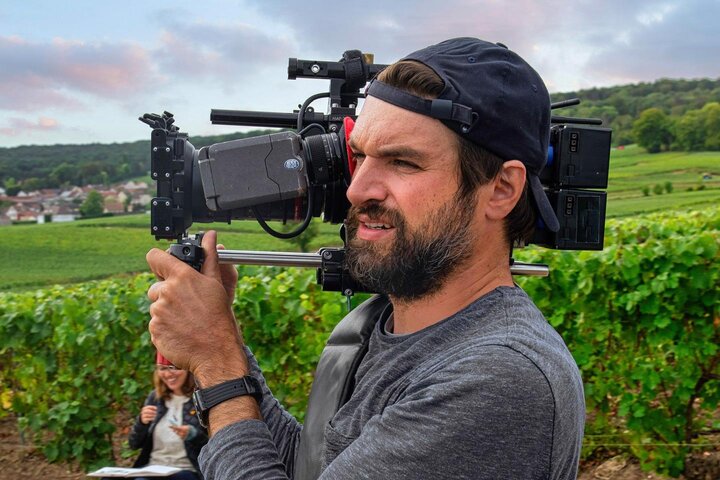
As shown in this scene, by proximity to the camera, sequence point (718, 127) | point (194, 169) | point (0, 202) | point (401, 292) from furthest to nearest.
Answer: point (718, 127), point (0, 202), point (194, 169), point (401, 292)

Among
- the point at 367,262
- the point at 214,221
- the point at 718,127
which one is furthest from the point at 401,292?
the point at 718,127

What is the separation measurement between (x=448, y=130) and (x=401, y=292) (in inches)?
14.3

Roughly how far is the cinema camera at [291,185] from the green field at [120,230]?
1733 centimetres

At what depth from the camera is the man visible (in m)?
1.30

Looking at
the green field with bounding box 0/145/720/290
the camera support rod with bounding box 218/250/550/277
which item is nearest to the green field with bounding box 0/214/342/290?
the green field with bounding box 0/145/720/290

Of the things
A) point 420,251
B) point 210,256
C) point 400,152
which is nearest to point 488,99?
point 400,152

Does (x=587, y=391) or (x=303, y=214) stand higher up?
(x=303, y=214)

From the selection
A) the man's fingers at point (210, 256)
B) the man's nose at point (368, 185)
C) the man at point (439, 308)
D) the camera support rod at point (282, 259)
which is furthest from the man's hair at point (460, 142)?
the man's fingers at point (210, 256)

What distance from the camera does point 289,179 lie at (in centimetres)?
170

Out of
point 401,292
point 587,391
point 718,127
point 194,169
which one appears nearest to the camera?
point 401,292

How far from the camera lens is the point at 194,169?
1.75 metres

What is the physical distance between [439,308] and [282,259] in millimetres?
440

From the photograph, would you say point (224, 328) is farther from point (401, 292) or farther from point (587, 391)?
point (587, 391)

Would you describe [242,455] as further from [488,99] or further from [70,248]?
[70,248]
